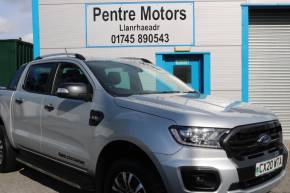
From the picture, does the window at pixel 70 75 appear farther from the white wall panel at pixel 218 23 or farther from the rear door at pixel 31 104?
the white wall panel at pixel 218 23

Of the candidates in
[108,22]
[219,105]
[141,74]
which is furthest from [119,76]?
[108,22]

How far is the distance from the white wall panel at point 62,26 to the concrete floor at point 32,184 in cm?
449

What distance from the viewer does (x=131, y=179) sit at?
12.0 feet

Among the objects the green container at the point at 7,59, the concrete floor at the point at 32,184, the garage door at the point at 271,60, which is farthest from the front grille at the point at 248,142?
the green container at the point at 7,59

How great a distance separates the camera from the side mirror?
418 centimetres

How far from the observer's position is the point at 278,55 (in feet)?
33.9

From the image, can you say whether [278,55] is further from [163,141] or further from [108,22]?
[163,141]

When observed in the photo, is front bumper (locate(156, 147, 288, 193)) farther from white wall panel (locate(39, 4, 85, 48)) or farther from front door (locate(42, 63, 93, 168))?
white wall panel (locate(39, 4, 85, 48))

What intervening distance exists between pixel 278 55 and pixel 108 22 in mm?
4637

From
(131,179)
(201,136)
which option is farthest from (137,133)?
(201,136)

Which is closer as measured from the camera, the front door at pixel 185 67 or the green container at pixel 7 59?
the front door at pixel 185 67

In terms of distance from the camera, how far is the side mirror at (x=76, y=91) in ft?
13.7

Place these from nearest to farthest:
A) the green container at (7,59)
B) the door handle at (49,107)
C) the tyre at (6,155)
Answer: the door handle at (49,107) → the tyre at (6,155) → the green container at (7,59)

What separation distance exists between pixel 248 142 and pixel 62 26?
7.52m
